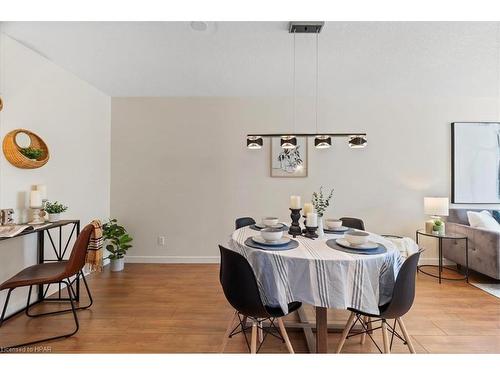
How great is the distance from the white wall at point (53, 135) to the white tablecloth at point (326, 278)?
236 centimetres

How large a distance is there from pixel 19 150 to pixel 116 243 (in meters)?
1.59

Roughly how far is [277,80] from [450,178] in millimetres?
2953

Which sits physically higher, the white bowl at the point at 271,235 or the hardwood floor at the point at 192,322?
the white bowl at the point at 271,235

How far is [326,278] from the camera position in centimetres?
143

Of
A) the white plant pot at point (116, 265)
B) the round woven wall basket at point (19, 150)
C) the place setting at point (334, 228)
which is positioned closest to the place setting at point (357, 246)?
the place setting at point (334, 228)

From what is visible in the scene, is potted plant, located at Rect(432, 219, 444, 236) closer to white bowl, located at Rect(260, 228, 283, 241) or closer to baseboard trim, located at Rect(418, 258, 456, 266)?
baseboard trim, located at Rect(418, 258, 456, 266)

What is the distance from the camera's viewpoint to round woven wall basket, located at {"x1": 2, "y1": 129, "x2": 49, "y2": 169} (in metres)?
2.13

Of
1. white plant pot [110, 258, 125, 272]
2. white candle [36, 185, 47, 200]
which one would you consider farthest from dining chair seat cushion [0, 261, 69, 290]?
white plant pot [110, 258, 125, 272]

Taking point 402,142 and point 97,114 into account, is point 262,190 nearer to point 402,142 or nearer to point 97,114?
point 402,142

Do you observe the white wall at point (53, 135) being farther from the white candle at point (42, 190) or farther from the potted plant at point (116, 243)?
the potted plant at point (116, 243)

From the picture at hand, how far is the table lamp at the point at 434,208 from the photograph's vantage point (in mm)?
3229
